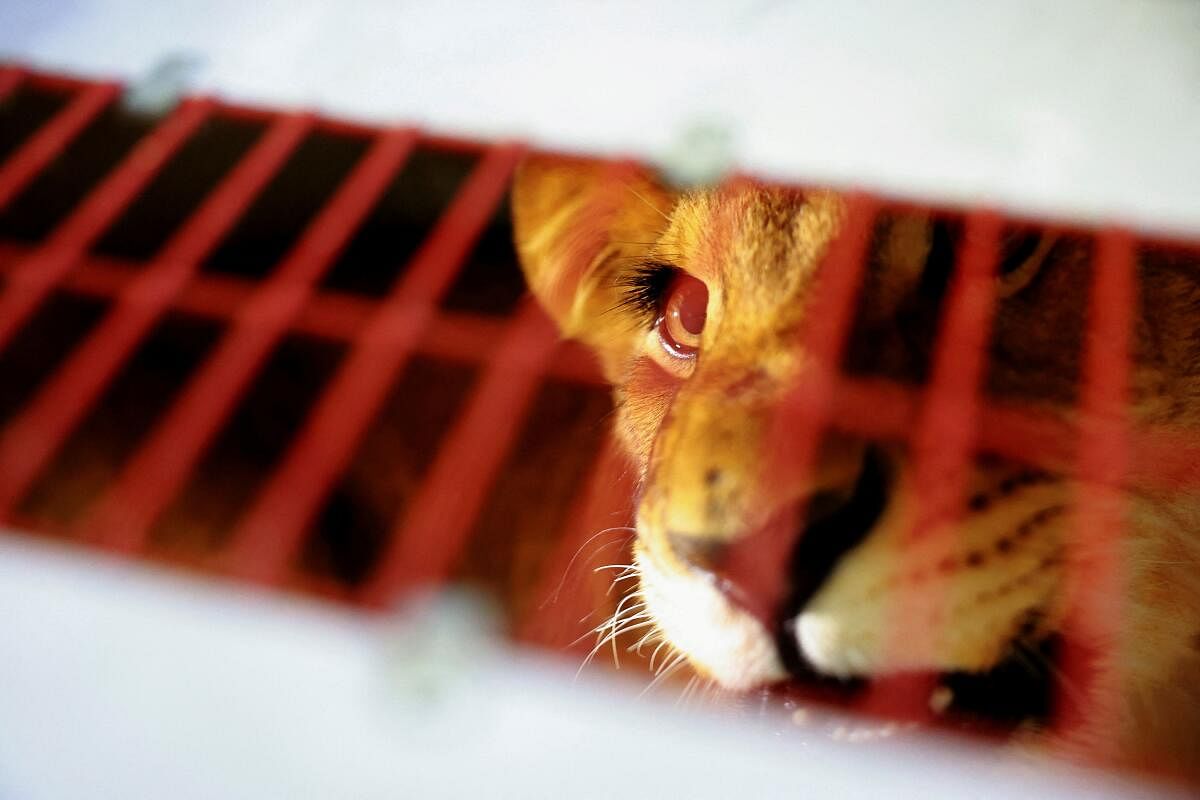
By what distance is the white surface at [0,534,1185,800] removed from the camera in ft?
1.87

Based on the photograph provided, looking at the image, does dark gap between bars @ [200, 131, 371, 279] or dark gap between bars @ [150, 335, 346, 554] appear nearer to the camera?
dark gap between bars @ [150, 335, 346, 554]

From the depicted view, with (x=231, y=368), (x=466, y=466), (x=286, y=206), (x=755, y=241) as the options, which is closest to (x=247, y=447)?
(x=231, y=368)

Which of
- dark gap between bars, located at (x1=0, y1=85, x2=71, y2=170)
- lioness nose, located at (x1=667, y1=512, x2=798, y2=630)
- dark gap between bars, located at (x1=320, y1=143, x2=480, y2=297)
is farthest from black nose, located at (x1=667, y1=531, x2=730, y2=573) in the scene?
dark gap between bars, located at (x1=0, y1=85, x2=71, y2=170)

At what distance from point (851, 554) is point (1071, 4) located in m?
0.82

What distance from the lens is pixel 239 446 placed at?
824mm

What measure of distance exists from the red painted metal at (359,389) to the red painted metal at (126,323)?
23 cm

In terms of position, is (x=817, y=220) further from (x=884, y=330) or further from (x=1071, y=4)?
(x=1071, y=4)

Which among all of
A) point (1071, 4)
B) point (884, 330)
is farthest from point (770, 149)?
point (1071, 4)

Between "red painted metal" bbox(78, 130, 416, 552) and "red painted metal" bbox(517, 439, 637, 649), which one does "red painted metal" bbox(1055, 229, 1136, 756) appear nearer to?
"red painted metal" bbox(517, 439, 637, 649)

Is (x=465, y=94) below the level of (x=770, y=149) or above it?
above

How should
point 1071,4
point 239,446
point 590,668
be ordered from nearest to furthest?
1. point 590,668
2. point 239,446
3. point 1071,4

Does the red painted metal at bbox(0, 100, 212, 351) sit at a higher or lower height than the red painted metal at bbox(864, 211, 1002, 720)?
higher

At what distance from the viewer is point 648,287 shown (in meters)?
0.77

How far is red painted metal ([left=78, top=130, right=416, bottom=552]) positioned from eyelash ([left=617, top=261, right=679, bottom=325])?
37cm
